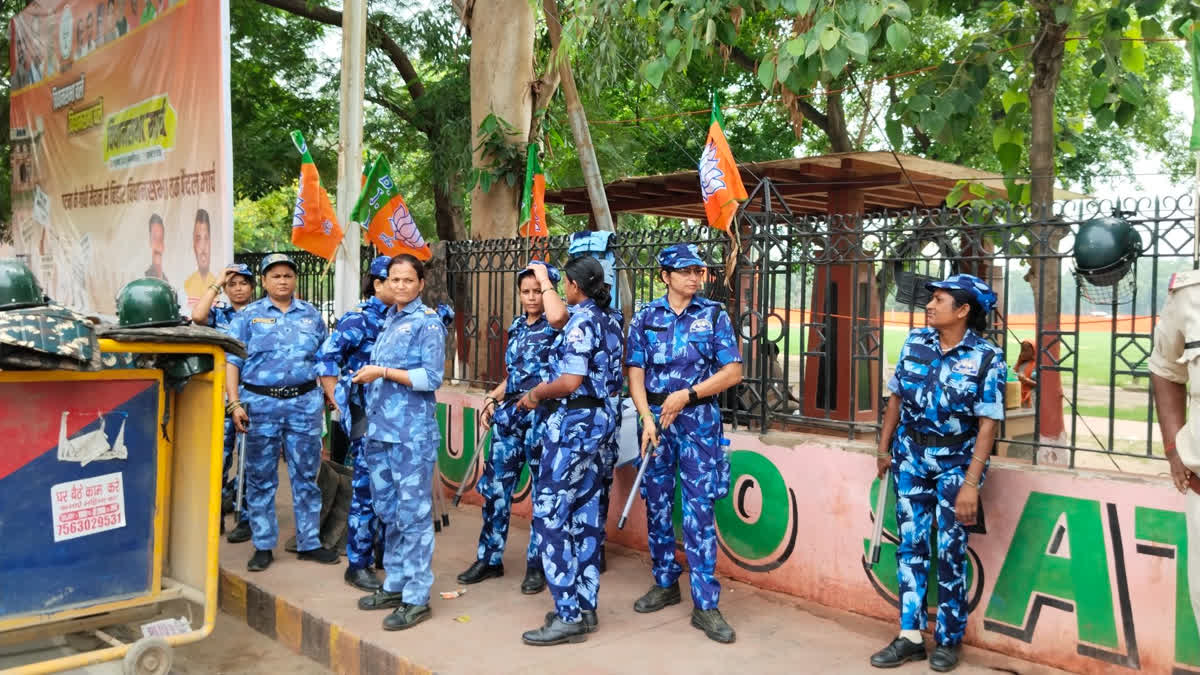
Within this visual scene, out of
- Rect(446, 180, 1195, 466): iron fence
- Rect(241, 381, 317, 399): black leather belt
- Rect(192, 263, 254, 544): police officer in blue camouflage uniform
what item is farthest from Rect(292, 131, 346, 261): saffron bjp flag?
Rect(241, 381, 317, 399): black leather belt

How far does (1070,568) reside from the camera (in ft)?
12.9

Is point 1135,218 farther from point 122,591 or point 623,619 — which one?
point 122,591

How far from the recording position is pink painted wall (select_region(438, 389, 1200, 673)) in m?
3.72

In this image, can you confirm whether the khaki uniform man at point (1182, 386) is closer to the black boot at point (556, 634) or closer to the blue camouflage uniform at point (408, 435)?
the black boot at point (556, 634)

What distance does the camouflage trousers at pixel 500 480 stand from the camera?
5.28 metres

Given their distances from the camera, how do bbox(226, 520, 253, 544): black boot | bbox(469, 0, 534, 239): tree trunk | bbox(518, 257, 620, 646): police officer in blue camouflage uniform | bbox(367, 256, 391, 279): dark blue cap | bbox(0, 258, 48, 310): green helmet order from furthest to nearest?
1. bbox(469, 0, 534, 239): tree trunk
2. bbox(226, 520, 253, 544): black boot
3. bbox(367, 256, 391, 279): dark blue cap
4. bbox(518, 257, 620, 646): police officer in blue camouflage uniform
5. bbox(0, 258, 48, 310): green helmet

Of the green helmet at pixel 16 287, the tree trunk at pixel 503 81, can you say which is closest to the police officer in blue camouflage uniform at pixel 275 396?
the green helmet at pixel 16 287

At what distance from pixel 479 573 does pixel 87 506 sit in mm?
2080

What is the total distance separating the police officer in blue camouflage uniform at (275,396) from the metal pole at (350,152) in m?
0.98

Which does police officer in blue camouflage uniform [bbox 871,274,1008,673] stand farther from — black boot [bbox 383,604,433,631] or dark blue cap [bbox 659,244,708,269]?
black boot [bbox 383,604,433,631]

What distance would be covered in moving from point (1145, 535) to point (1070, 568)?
321 millimetres

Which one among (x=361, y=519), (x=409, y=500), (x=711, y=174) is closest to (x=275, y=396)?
(x=361, y=519)

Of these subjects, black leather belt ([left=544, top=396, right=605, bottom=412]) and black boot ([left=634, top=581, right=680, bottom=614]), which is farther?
black boot ([left=634, top=581, right=680, bottom=614])

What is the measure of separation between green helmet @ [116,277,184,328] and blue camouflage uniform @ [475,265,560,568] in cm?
174
